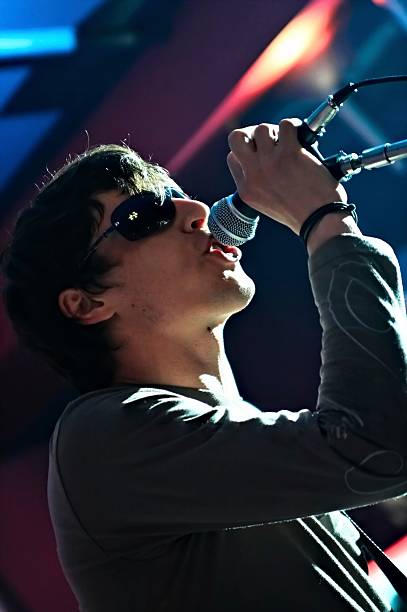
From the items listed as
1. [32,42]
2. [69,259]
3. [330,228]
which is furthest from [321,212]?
[32,42]

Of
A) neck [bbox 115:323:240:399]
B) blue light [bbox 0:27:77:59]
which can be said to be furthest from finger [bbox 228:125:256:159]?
blue light [bbox 0:27:77:59]

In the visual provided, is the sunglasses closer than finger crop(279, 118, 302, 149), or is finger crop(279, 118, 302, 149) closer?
finger crop(279, 118, 302, 149)

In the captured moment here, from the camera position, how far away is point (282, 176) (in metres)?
0.99

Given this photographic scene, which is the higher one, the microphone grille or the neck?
the microphone grille

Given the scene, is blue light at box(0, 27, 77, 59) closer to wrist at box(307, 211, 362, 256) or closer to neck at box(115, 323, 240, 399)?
neck at box(115, 323, 240, 399)

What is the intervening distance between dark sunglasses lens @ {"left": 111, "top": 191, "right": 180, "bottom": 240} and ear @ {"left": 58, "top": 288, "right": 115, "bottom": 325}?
0.11 metres

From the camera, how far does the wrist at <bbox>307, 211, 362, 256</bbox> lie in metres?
0.94

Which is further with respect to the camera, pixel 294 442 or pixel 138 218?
pixel 138 218

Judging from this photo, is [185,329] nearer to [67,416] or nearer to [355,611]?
[67,416]

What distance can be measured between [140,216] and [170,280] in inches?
4.1

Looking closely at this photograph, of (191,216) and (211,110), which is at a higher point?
(211,110)

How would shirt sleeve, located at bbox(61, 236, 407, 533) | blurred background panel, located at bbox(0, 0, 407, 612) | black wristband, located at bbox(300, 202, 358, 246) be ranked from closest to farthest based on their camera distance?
shirt sleeve, located at bbox(61, 236, 407, 533) → black wristband, located at bbox(300, 202, 358, 246) → blurred background panel, located at bbox(0, 0, 407, 612)

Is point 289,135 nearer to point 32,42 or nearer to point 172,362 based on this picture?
point 172,362

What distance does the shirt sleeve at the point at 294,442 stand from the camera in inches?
33.0
